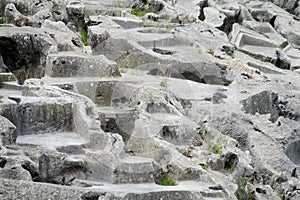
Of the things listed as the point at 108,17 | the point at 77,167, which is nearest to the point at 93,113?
the point at 77,167

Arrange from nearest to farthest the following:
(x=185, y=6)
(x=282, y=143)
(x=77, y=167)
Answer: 1. (x=77, y=167)
2. (x=282, y=143)
3. (x=185, y=6)

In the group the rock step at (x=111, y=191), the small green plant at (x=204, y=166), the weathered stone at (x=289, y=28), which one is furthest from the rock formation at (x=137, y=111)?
the weathered stone at (x=289, y=28)

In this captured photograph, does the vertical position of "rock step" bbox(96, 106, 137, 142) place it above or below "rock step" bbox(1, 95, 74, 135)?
below

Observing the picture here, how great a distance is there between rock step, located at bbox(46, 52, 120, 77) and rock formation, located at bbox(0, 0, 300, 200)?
27mm

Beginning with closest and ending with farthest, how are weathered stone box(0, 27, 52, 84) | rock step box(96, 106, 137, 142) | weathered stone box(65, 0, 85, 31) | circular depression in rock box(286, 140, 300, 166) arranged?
rock step box(96, 106, 137, 142) < circular depression in rock box(286, 140, 300, 166) < weathered stone box(0, 27, 52, 84) < weathered stone box(65, 0, 85, 31)

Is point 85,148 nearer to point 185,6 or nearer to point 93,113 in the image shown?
point 93,113

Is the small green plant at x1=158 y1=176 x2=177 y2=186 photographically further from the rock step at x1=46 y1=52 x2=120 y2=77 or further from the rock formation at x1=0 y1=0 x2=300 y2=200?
the rock step at x1=46 y1=52 x2=120 y2=77

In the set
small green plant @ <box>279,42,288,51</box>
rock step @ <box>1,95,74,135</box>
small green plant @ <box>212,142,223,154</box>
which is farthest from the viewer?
small green plant @ <box>279,42,288,51</box>

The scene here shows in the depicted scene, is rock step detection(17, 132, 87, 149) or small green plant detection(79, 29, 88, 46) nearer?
rock step detection(17, 132, 87, 149)

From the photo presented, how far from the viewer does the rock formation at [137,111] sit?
→ 42.4ft

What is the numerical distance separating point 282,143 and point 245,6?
20.2m

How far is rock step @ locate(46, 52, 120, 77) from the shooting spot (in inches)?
705

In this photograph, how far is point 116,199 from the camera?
38.2 feet

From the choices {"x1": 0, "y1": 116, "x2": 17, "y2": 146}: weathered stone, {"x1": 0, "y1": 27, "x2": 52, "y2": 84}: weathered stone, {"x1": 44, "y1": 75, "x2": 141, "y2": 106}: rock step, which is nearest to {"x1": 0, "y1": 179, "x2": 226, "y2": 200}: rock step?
{"x1": 0, "y1": 116, "x2": 17, "y2": 146}: weathered stone
